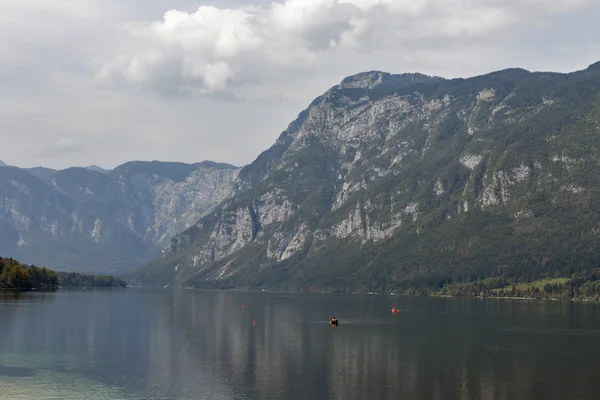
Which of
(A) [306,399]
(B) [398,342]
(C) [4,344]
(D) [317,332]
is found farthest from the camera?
(D) [317,332]

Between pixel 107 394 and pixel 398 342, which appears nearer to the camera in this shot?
pixel 107 394

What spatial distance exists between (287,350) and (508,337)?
58873mm

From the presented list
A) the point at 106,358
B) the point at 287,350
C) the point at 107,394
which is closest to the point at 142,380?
the point at 107,394

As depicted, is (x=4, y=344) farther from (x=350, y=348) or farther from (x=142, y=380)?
(x=350, y=348)

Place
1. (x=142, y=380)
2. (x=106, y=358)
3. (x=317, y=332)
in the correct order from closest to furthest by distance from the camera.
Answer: (x=142, y=380) → (x=106, y=358) → (x=317, y=332)

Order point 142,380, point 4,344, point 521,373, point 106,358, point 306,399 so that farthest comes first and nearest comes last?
point 4,344, point 106,358, point 521,373, point 142,380, point 306,399

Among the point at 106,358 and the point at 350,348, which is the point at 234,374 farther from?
the point at 350,348

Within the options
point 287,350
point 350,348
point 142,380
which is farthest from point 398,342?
point 142,380

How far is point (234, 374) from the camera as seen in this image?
123 meters

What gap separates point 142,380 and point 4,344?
4998cm

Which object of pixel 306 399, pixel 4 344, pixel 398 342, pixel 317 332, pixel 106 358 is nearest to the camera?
pixel 306 399

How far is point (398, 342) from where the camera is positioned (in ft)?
561

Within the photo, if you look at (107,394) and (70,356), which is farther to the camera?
(70,356)

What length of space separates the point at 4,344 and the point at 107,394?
58029 mm
